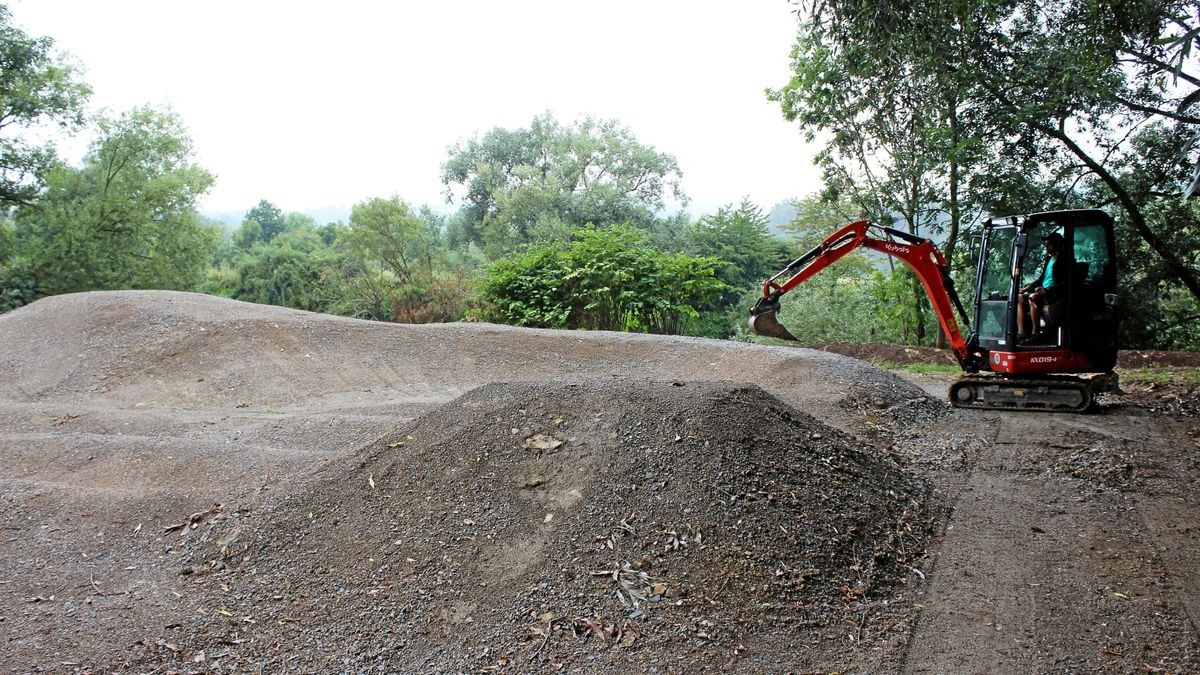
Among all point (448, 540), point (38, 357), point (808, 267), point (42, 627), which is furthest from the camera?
point (38, 357)

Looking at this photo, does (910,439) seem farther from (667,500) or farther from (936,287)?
(667,500)

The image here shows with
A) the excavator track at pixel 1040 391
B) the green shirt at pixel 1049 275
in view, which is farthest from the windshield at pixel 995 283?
the excavator track at pixel 1040 391

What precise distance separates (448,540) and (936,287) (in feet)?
21.0

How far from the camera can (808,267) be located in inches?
320

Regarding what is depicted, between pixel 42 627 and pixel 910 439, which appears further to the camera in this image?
pixel 910 439

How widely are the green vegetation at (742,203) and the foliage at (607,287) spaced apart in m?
0.04

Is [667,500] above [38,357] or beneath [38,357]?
beneath

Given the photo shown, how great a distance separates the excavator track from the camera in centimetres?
753

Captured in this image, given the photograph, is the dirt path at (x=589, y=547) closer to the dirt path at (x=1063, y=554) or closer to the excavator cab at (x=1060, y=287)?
the dirt path at (x=1063, y=554)

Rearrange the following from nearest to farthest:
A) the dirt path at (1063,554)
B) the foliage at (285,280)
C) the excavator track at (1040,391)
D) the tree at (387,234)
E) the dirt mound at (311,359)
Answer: the dirt path at (1063,554)
the excavator track at (1040,391)
the dirt mound at (311,359)
the tree at (387,234)
the foliage at (285,280)

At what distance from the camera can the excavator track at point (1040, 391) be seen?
7.53 metres

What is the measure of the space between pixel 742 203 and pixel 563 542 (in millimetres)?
21985

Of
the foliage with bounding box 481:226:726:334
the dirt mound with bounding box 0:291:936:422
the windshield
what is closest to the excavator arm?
the windshield

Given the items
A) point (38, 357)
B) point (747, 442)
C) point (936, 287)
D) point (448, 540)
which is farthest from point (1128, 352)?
point (38, 357)
